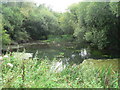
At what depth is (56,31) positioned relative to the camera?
31031 mm

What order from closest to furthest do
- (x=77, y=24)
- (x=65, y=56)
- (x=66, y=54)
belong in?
(x=65, y=56) → (x=66, y=54) → (x=77, y=24)

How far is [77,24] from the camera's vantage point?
20.0 meters

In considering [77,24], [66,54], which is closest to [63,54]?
[66,54]

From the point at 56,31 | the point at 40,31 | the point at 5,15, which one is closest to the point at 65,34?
the point at 56,31

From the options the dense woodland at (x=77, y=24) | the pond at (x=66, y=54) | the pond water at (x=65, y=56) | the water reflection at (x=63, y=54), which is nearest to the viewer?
the pond water at (x=65, y=56)

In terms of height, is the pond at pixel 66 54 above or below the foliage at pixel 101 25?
below

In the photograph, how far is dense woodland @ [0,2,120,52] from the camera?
543 inches

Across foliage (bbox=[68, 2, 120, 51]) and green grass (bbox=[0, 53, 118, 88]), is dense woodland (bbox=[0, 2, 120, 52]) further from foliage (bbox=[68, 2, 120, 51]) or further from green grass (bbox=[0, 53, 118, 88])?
green grass (bbox=[0, 53, 118, 88])

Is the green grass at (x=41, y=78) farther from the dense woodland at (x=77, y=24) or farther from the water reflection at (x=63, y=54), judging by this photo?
the dense woodland at (x=77, y=24)

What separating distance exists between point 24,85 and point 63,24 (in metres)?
26.4

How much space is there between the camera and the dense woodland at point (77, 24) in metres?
13.8

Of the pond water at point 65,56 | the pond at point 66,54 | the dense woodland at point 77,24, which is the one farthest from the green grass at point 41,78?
the dense woodland at point 77,24

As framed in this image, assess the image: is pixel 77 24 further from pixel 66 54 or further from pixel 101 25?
pixel 66 54

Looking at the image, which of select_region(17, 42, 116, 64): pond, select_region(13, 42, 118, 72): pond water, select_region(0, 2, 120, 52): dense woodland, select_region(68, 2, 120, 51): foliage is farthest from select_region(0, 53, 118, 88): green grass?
select_region(68, 2, 120, 51): foliage
